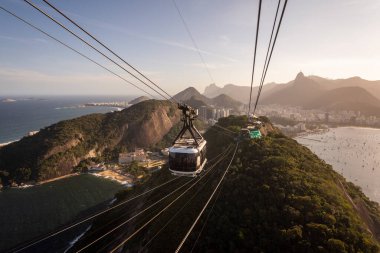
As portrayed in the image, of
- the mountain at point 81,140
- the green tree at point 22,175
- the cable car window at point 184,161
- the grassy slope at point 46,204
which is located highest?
the cable car window at point 184,161

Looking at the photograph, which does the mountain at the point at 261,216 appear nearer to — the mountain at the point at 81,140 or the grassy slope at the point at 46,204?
the grassy slope at the point at 46,204

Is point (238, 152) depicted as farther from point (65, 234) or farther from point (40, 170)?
point (40, 170)

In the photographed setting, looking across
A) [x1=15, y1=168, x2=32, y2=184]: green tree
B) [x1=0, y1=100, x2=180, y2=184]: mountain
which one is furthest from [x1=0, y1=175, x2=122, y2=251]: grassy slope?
[x1=0, y1=100, x2=180, y2=184]: mountain

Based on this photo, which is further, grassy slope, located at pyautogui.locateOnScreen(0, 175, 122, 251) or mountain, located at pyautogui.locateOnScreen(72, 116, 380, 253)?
grassy slope, located at pyautogui.locateOnScreen(0, 175, 122, 251)

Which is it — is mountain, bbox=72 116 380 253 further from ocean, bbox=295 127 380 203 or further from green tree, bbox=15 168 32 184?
ocean, bbox=295 127 380 203

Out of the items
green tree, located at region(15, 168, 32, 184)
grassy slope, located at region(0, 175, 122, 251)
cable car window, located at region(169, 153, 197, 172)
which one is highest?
cable car window, located at region(169, 153, 197, 172)

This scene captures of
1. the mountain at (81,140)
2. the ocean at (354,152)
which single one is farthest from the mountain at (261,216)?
the ocean at (354,152)

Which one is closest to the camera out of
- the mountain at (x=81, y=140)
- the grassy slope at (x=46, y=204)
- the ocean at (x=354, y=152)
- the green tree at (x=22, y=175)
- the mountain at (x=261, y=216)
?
the mountain at (x=261, y=216)
